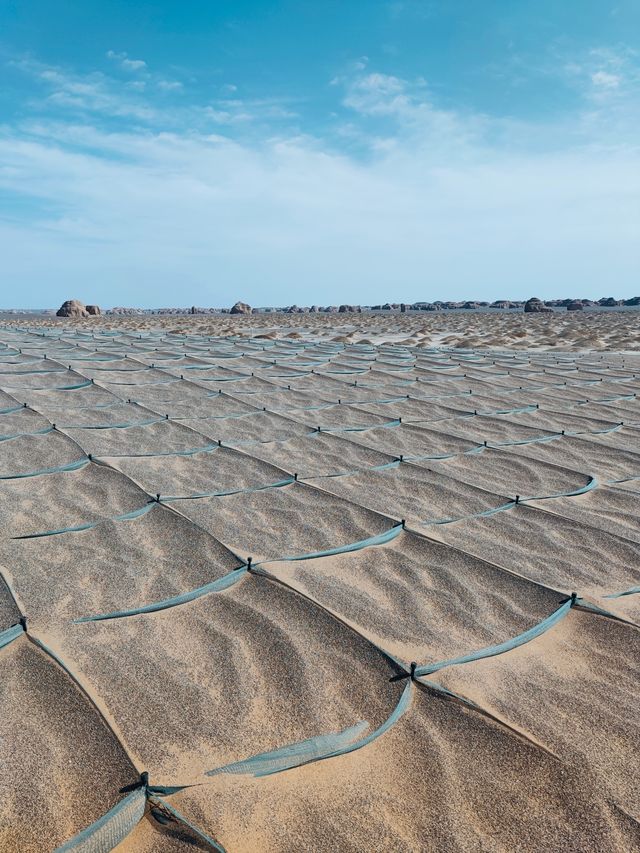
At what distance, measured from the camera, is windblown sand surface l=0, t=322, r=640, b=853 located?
212cm

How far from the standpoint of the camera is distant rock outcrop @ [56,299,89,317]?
4075cm

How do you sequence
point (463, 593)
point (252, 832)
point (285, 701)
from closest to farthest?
1. point (252, 832)
2. point (285, 701)
3. point (463, 593)

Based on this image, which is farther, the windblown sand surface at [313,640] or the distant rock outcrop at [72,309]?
the distant rock outcrop at [72,309]

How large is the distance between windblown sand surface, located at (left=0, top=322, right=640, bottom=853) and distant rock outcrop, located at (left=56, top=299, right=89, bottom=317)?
122 feet

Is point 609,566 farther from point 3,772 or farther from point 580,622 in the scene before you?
point 3,772

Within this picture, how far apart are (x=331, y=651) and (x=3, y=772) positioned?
146 centimetres

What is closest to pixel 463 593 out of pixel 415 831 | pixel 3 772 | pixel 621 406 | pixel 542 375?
pixel 415 831

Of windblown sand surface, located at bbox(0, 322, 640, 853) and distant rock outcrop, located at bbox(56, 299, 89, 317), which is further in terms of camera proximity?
distant rock outcrop, located at bbox(56, 299, 89, 317)

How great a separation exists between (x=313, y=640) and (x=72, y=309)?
42548 mm

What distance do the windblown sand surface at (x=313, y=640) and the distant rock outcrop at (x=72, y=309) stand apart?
37.3 metres

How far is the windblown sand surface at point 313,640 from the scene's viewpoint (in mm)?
2123

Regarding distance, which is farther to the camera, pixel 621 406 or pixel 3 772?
pixel 621 406

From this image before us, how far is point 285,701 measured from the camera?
2.67m

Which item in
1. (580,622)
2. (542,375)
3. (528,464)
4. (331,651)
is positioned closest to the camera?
(331,651)
